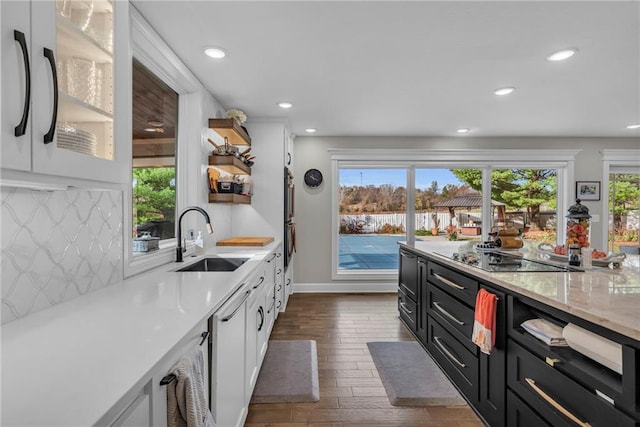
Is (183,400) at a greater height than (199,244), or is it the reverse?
(199,244)

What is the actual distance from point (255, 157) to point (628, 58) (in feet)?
11.5

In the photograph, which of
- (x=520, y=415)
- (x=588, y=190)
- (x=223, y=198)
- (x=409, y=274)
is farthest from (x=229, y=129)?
(x=588, y=190)

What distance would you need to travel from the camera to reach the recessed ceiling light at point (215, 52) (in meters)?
2.34

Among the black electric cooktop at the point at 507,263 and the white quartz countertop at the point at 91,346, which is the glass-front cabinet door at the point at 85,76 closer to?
the white quartz countertop at the point at 91,346

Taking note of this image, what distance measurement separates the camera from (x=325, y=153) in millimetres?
5094

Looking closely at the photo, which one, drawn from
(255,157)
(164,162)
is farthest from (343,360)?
(255,157)

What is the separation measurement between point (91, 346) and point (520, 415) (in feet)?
6.02

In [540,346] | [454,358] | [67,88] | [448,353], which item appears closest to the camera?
[67,88]

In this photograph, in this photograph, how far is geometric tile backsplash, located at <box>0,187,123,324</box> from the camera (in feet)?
3.63

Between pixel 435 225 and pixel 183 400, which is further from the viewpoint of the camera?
pixel 435 225

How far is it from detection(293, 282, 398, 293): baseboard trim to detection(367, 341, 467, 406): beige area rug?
2.03 metres

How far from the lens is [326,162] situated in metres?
5.11

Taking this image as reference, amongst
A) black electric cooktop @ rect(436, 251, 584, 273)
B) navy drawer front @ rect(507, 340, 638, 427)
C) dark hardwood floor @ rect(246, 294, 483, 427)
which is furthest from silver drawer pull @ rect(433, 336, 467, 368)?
black electric cooktop @ rect(436, 251, 584, 273)

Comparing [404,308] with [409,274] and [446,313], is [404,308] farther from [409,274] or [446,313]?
[446,313]
